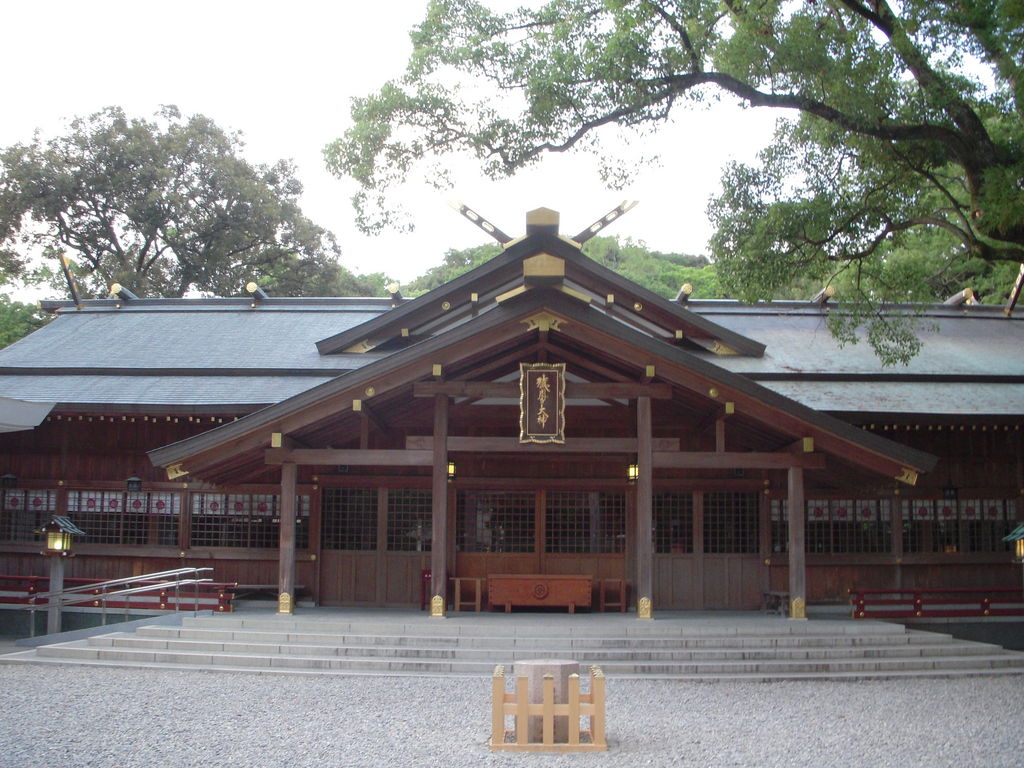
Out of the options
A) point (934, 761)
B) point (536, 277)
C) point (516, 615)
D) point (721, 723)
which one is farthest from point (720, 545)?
point (934, 761)

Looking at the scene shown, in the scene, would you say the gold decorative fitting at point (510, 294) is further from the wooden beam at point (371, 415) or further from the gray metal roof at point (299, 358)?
the gray metal roof at point (299, 358)

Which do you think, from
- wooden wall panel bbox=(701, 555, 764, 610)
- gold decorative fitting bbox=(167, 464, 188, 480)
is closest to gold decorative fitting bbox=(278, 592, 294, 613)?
gold decorative fitting bbox=(167, 464, 188, 480)

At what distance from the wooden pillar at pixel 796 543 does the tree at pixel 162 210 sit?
86.7 feet

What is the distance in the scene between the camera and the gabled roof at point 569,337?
12062mm

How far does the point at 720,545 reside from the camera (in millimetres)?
15391

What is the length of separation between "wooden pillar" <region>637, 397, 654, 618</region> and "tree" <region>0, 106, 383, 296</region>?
1002 inches

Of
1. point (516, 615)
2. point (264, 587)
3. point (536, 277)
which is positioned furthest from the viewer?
point (264, 587)

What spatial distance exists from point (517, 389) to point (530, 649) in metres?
3.36

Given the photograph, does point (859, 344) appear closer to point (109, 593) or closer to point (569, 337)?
point (569, 337)

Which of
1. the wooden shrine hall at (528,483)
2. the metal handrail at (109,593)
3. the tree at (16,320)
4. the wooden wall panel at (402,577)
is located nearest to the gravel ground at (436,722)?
the metal handrail at (109,593)

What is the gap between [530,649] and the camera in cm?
1120

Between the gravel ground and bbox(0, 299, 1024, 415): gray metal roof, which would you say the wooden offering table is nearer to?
the gravel ground

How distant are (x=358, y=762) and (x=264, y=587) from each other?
8578mm

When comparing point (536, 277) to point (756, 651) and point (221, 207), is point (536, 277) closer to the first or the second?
point (756, 651)
